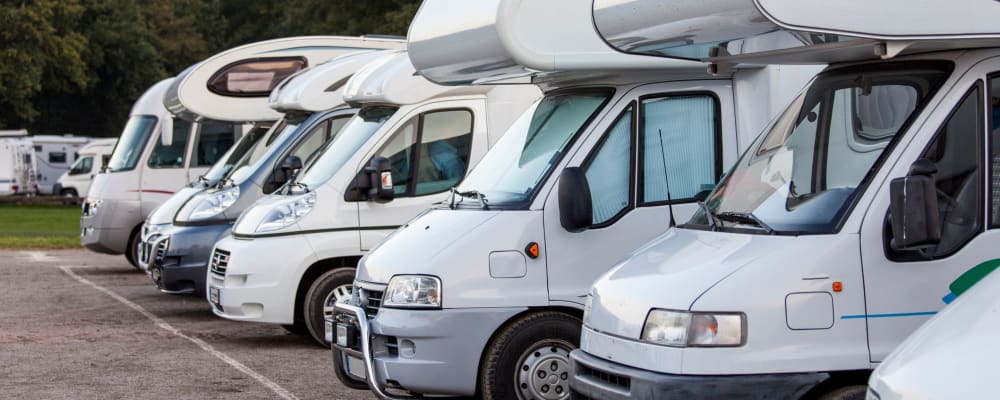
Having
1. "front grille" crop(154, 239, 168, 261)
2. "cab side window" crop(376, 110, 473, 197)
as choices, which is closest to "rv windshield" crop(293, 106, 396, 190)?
"cab side window" crop(376, 110, 473, 197)

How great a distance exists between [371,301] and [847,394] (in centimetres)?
329

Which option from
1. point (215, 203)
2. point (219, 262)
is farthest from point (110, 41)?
point (219, 262)

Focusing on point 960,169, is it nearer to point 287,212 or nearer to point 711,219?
point 711,219

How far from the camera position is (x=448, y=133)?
455 inches

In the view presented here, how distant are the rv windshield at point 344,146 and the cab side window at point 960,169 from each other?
6094 mm

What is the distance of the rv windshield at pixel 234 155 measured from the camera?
15.8 meters

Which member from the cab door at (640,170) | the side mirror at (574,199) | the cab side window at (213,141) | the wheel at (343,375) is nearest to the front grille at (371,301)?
the wheel at (343,375)

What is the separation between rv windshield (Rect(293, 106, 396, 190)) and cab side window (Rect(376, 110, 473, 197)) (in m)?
0.25

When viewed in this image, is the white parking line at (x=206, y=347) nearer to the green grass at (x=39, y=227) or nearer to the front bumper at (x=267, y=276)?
the front bumper at (x=267, y=276)

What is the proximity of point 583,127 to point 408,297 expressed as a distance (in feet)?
4.31

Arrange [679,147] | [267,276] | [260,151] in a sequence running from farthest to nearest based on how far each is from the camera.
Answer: [260,151]
[267,276]
[679,147]

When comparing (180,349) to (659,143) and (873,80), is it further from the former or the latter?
(873,80)

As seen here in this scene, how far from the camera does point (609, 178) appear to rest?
8484mm

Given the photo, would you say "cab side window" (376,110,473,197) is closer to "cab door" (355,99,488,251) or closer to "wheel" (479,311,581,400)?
"cab door" (355,99,488,251)
